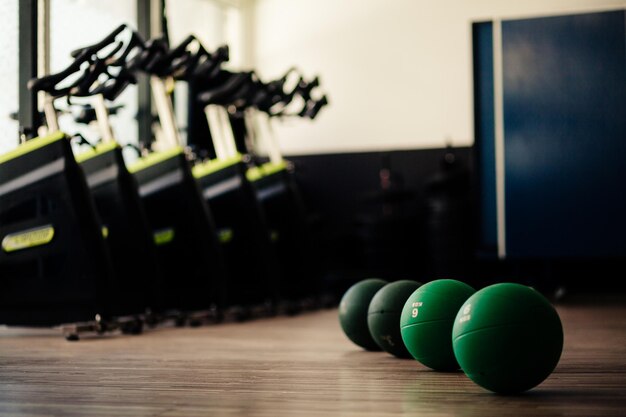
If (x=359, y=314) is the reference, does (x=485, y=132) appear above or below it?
above

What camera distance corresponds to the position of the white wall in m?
9.08

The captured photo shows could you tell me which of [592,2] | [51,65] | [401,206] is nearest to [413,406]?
[51,65]

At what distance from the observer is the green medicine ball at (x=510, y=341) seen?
96.6 inches

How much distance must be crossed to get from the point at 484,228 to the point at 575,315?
1191mm

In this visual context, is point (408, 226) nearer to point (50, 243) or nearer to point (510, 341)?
point (50, 243)

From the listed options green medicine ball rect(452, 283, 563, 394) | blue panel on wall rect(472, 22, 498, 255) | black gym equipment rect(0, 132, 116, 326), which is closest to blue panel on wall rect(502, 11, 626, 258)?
blue panel on wall rect(472, 22, 498, 255)

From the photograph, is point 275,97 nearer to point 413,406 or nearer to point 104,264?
point 104,264

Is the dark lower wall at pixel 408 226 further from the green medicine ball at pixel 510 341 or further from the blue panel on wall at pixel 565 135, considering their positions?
the green medicine ball at pixel 510 341

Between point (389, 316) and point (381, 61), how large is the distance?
6.23m

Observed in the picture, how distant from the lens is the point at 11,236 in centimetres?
486

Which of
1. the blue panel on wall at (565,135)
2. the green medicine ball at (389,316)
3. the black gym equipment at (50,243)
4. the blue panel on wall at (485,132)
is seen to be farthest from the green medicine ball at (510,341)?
the blue panel on wall at (485,132)

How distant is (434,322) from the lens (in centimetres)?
297

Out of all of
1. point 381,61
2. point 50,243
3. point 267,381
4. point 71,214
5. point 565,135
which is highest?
point 381,61

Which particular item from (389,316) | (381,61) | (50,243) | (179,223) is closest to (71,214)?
(50,243)
